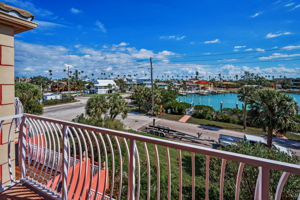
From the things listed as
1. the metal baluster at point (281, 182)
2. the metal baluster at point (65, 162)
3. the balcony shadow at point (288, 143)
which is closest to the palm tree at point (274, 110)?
the balcony shadow at point (288, 143)

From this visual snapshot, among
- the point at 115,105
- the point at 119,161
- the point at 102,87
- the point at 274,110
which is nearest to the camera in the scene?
the point at 119,161

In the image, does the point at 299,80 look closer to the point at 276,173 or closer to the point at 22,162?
the point at 276,173

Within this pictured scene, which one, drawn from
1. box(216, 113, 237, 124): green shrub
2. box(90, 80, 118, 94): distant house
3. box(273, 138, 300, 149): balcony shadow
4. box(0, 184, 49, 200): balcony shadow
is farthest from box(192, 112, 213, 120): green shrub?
box(90, 80, 118, 94): distant house

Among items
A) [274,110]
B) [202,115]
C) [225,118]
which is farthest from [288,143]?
[202,115]

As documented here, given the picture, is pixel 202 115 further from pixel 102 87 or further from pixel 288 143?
pixel 102 87

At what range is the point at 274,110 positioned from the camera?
1223 cm

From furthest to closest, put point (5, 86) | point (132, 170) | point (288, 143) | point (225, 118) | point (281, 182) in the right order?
point (225, 118) < point (288, 143) < point (5, 86) < point (132, 170) < point (281, 182)

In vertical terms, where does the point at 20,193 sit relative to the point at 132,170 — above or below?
below

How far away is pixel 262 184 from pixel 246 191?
3989 millimetres

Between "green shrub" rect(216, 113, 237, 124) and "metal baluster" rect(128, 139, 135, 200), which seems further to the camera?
"green shrub" rect(216, 113, 237, 124)

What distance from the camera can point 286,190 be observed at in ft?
12.6

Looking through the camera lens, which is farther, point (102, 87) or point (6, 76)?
point (102, 87)

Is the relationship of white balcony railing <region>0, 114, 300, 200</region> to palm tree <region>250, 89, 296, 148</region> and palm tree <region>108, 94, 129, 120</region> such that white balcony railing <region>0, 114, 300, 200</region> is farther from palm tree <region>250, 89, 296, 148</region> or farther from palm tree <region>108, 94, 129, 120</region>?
palm tree <region>108, 94, 129, 120</region>

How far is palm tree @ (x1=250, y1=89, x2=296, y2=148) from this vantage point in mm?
11898
